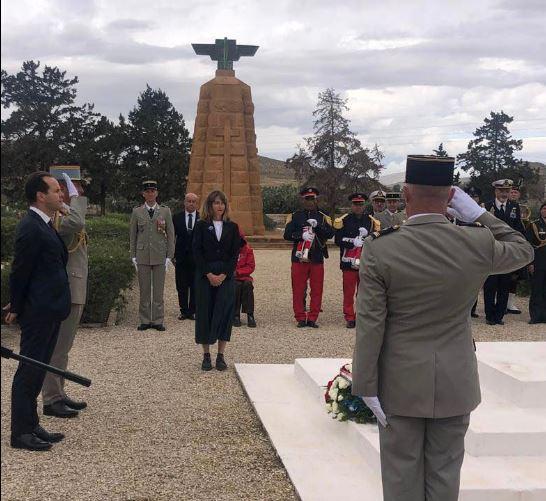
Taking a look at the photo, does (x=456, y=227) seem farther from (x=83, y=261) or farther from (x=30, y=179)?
(x=83, y=261)

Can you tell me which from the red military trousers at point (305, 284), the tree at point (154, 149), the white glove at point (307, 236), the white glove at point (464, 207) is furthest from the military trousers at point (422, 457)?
the tree at point (154, 149)

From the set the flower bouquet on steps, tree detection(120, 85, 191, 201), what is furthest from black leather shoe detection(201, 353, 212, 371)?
tree detection(120, 85, 191, 201)

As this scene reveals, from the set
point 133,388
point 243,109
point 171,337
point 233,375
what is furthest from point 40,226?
point 243,109

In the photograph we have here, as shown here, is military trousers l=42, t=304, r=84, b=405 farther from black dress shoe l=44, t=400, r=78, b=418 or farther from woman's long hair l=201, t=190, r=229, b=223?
woman's long hair l=201, t=190, r=229, b=223

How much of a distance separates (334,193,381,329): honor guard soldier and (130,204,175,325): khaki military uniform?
2.25 m

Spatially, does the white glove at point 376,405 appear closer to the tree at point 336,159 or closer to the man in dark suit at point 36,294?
the man in dark suit at point 36,294

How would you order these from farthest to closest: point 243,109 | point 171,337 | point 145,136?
point 145,136 < point 243,109 < point 171,337

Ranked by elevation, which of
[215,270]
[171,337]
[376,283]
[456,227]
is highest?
[456,227]

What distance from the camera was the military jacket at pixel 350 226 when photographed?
30.9 ft

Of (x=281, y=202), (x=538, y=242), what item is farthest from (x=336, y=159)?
(x=538, y=242)

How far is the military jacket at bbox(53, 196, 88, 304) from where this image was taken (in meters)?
5.00

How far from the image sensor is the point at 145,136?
134ft

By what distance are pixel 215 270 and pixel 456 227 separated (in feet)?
13.5

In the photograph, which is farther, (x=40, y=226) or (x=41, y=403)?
(x=41, y=403)
